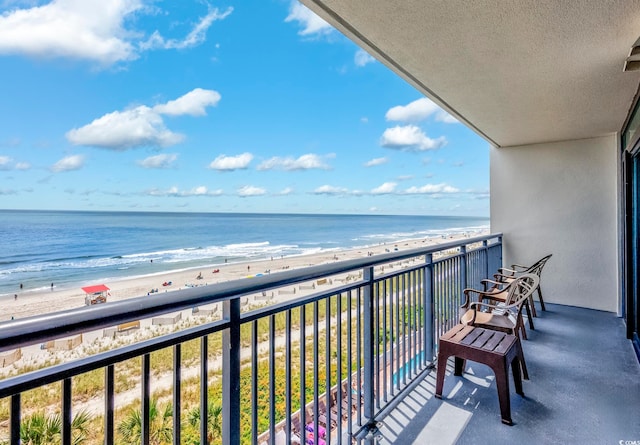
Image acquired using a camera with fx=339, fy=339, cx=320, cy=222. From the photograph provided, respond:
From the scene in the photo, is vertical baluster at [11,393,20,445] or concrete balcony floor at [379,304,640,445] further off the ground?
vertical baluster at [11,393,20,445]

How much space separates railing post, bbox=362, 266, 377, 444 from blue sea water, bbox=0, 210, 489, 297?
18.7 m

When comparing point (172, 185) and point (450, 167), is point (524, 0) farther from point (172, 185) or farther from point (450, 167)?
point (450, 167)

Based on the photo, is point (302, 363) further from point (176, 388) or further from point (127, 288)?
point (127, 288)

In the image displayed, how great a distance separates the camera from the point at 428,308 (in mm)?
2740

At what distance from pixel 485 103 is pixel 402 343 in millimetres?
2348

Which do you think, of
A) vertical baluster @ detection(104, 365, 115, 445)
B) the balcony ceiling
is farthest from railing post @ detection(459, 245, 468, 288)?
vertical baluster @ detection(104, 365, 115, 445)

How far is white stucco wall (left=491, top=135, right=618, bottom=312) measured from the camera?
4465 mm

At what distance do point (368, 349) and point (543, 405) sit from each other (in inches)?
52.3

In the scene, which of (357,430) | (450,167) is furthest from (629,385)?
(450,167)

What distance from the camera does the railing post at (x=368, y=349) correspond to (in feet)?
6.36

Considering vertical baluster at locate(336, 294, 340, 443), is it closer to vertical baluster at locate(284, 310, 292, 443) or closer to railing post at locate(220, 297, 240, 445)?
vertical baluster at locate(284, 310, 292, 443)

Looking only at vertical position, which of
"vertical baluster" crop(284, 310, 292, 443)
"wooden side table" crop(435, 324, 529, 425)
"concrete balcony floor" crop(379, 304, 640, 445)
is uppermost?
"vertical baluster" crop(284, 310, 292, 443)

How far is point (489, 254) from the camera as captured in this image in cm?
456

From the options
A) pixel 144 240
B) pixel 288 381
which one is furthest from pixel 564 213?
pixel 144 240
